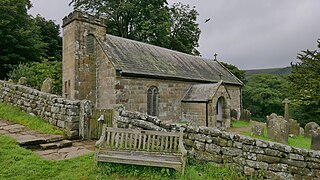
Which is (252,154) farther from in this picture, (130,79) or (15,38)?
(15,38)

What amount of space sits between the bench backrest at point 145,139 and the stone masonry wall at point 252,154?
57 centimetres

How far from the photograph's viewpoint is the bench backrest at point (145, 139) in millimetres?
5273

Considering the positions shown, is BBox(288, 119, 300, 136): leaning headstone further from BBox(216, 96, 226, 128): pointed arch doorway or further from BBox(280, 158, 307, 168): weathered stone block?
BBox(280, 158, 307, 168): weathered stone block

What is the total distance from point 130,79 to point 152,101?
8.88 feet

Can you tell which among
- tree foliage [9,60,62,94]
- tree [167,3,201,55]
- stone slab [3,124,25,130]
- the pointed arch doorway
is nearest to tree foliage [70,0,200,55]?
tree [167,3,201,55]

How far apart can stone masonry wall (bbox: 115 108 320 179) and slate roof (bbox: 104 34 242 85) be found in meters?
8.59

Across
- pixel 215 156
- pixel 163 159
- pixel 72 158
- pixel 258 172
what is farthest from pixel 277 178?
pixel 72 158

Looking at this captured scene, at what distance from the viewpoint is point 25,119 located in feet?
28.0

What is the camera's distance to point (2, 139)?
6.11m

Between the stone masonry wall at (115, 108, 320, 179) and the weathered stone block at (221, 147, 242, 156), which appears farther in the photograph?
the weathered stone block at (221, 147, 242, 156)

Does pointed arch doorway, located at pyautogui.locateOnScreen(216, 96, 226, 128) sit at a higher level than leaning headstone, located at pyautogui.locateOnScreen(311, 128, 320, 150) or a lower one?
higher

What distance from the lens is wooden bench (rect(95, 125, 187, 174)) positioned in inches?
183

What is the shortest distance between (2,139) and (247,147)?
22.1 feet

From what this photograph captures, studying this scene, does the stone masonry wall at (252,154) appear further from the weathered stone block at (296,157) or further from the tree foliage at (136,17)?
the tree foliage at (136,17)
